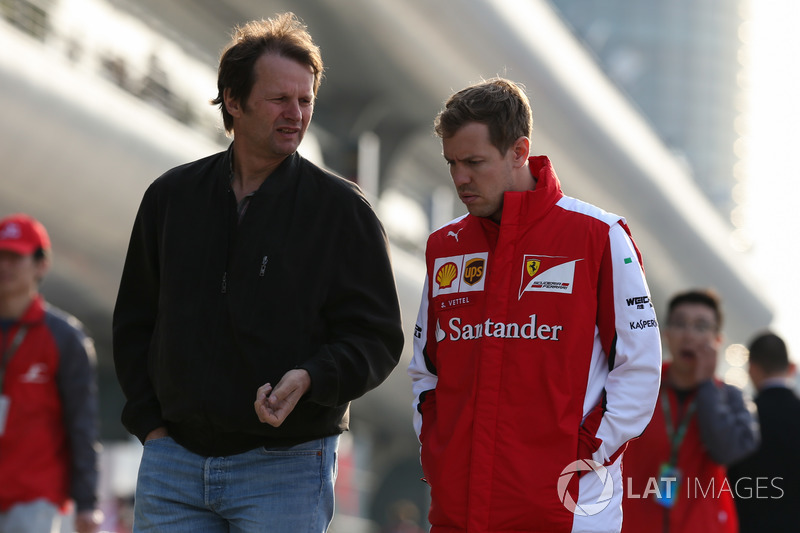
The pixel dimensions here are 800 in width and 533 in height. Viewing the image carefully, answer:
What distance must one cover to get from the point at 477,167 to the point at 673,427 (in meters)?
2.20

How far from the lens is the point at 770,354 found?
6.20 metres

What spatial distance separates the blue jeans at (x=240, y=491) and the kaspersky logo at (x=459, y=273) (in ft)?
1.74

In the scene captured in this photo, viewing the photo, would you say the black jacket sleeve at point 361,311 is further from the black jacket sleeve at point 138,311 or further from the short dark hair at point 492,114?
the black jacket sleeve at point 138,311

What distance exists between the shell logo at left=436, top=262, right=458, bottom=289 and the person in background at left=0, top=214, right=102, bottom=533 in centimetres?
248

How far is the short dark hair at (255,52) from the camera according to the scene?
10.8 ft

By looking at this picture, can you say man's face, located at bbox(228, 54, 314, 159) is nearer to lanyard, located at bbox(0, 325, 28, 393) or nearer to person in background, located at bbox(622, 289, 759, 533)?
person in background, located at bbox(622, 289, 759, 533)

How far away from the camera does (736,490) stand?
5672 millimetres

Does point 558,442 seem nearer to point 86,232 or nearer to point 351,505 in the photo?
point 86,232

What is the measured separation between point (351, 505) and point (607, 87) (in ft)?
32.1

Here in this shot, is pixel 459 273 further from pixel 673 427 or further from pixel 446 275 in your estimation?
pixel 673 427

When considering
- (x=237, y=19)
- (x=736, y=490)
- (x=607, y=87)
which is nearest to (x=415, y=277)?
(x=237, y=19)

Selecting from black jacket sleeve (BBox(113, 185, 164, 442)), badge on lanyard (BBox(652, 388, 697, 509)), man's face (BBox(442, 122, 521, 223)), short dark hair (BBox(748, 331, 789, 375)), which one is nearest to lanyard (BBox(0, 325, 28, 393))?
black jacket sleeve (BBox(113, 185, 164, 442))

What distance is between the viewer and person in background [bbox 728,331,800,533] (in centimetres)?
548

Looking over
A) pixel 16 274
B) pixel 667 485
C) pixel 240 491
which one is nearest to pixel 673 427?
pixel 667 485
